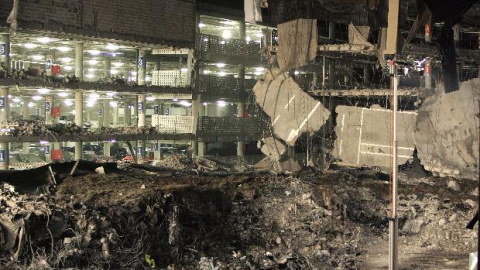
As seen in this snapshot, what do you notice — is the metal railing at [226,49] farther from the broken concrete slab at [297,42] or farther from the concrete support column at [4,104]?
the broken concrete slab at [297,42]

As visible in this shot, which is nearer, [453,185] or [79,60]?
[453,185]

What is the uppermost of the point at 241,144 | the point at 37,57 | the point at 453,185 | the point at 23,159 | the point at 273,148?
the point at 37,57

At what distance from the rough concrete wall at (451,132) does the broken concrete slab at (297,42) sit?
5.85 metres

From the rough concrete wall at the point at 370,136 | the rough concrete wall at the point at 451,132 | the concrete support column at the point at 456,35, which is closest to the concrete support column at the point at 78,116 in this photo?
the rough concrete wall at the point at 370,136

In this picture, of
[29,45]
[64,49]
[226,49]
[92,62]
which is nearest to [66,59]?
[92,62]

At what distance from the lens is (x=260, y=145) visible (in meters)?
26.3

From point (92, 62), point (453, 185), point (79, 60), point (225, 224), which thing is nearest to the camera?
point (225, 224)

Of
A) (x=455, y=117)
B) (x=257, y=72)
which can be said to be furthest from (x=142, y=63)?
(x=455, y=117)

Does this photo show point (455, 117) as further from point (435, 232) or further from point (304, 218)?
point (304, 218)

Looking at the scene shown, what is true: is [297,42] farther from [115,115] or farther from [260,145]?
[115,115]

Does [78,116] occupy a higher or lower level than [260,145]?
higher

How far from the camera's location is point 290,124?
24656 millimetres

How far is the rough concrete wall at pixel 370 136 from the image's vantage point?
22.2 metres

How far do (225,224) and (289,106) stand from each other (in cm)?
1180
